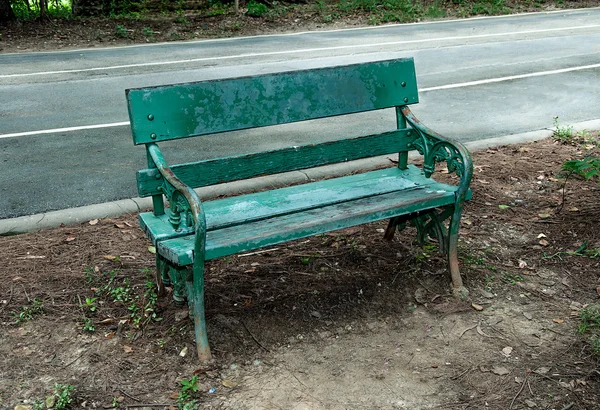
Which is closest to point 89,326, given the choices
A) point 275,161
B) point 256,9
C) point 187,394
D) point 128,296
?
point 128,296

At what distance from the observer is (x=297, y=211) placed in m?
3.66

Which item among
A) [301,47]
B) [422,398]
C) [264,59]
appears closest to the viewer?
[422,398]

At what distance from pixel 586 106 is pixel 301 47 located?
5494 millimetres

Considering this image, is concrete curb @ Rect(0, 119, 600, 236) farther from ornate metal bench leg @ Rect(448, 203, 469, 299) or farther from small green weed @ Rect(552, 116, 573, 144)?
ornate metal bench leg @ Rect(448, 203, 469, 299)

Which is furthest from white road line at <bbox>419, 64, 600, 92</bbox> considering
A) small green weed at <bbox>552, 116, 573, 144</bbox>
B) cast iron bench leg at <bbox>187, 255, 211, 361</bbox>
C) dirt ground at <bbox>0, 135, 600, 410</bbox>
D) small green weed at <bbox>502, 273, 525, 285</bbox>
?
cast iron bench leg at <bbox>187, 255, 211, 361</bbox>

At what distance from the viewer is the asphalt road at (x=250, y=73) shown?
20.3 ft

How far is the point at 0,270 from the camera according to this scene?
4062mm

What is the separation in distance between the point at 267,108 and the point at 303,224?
719 millimetres

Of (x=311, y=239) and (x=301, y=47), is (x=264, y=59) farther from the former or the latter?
(x=311, y=239)

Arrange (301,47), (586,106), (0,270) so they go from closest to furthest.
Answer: (0,270), (586,106), (301,47)

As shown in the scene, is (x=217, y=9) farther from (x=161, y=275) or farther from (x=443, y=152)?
(x=161, y=275)

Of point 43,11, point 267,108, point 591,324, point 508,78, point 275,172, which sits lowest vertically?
point 591,324

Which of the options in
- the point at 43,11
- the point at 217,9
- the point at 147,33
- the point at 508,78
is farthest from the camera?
the point at 217,9

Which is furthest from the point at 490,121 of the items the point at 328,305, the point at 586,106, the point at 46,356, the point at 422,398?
the point at 46,356
